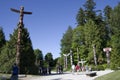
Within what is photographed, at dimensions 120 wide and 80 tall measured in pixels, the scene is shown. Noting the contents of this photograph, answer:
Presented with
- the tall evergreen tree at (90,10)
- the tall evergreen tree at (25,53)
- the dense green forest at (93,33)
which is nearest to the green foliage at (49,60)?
the dense green forest at (93,33)

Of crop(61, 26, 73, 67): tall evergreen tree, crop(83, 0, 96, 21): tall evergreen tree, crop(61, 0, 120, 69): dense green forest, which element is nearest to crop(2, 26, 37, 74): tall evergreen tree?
crop(61, 0, 120, 69): dense green forest

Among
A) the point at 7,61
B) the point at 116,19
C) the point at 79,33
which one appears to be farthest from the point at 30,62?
the point at 79,33

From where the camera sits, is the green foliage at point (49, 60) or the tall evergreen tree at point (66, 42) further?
the green foliage at point (49, 60)

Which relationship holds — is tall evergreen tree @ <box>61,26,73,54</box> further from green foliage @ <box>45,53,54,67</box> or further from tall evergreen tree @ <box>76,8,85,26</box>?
green foliage @ <box>45,53,54,67</box>

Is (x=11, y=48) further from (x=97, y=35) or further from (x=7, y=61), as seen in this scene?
(x=97, y=35)

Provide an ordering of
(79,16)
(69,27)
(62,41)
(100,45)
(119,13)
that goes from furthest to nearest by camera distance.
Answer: (69,27), (62,41), (79,16), (100,45), (119,13)

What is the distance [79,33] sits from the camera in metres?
86.1

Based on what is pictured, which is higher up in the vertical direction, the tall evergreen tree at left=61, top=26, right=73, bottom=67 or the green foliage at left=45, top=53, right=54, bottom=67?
the tall evergreen tree at left=61, top=26, right=73, bottom=67

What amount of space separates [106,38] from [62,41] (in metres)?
29.3

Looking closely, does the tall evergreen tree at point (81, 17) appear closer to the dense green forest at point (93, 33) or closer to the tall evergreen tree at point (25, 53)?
the dense green forest at point (93, 33)

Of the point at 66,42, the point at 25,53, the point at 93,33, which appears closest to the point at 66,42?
the point at 66,42

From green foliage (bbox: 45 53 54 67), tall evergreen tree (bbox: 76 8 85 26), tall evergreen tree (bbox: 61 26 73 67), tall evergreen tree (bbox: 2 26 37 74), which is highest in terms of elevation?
tall evergreen tree (bbox: 76 8 85 26)

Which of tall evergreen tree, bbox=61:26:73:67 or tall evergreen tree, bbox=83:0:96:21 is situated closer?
Answer: tall evergreen tree, bbox=83:0:96:21

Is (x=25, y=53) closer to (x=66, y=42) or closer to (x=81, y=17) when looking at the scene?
(x=81, y=17)
